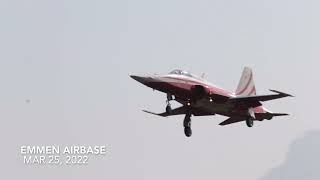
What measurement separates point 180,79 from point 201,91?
241 cm

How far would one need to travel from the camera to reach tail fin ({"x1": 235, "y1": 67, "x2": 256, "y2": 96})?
242 ft

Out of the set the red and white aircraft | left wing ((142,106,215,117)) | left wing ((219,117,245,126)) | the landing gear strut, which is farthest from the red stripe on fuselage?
left wing ((219,117,245,126))

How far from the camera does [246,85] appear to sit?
74.4 metres

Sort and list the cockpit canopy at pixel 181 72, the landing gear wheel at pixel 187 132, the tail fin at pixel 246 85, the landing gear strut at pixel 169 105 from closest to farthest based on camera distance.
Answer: the landing gear strut at pixel 169 105, the cockpit canopy at pixel 181 72, the landing gear wheel at pixel 187 132, the tail fin at pixel 246 85

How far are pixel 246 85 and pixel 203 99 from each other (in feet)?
44.6

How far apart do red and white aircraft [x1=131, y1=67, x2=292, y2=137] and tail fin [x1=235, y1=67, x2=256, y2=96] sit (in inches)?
8.5

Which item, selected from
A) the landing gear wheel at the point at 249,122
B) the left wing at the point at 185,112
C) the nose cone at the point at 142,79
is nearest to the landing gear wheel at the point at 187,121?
the left wing at the point at 185,112

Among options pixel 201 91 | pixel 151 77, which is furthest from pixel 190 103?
pixel 151 77

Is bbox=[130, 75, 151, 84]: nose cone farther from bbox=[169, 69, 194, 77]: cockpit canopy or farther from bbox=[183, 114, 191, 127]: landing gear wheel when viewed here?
bbox=[183, 114, 191, 127]: landing gear wheel

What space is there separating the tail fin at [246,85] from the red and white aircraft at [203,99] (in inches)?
8.5

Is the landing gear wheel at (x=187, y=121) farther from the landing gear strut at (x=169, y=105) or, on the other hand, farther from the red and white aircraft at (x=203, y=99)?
the landing gear strut at (x=169, y=105)

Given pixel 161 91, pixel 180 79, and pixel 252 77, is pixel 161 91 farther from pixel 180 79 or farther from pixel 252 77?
pixel 252 77

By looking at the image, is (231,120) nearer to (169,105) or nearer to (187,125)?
(187,125)

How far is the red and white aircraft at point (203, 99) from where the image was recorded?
59.1 meters
